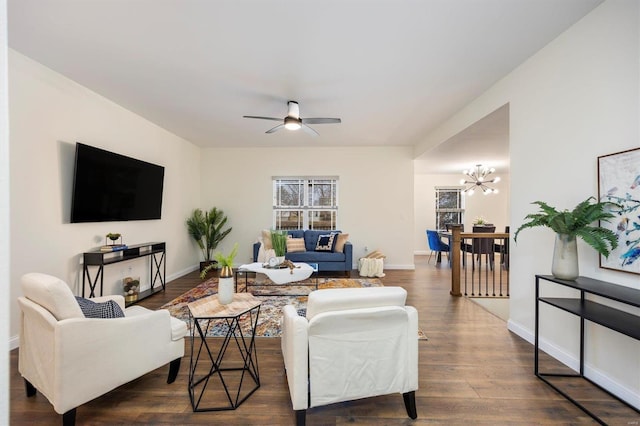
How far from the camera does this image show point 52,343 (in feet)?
4.99

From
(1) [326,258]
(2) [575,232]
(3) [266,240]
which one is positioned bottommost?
(1) [326,258]

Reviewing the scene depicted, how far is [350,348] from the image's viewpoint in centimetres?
157

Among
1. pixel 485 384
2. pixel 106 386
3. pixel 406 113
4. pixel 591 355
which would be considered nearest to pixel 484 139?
pixel 406 113

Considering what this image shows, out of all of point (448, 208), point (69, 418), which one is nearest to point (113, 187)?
point (69, 418)

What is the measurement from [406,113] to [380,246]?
3.10 m

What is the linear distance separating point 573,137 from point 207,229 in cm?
585

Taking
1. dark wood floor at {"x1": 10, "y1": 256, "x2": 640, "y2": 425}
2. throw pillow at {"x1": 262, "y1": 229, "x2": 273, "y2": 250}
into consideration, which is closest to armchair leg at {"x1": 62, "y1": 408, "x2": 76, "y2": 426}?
dark wood floor at {"x1": 10, "y1": 256, "x2": 640, "y2": 425}

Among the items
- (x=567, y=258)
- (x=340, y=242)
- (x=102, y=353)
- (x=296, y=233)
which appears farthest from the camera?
(x=296, y=233)

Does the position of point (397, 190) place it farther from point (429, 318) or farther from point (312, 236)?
point (429, 318)

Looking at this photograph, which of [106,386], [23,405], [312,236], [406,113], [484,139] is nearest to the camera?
[106,386]

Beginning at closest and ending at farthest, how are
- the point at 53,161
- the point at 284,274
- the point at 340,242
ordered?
1. the point at 53,161
2. the point at 284,274
3. the point at 340,242

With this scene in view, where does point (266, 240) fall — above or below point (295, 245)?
above

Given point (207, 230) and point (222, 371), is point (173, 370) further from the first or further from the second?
point (207, 230)

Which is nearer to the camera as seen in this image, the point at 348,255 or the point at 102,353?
the point at 102,353
